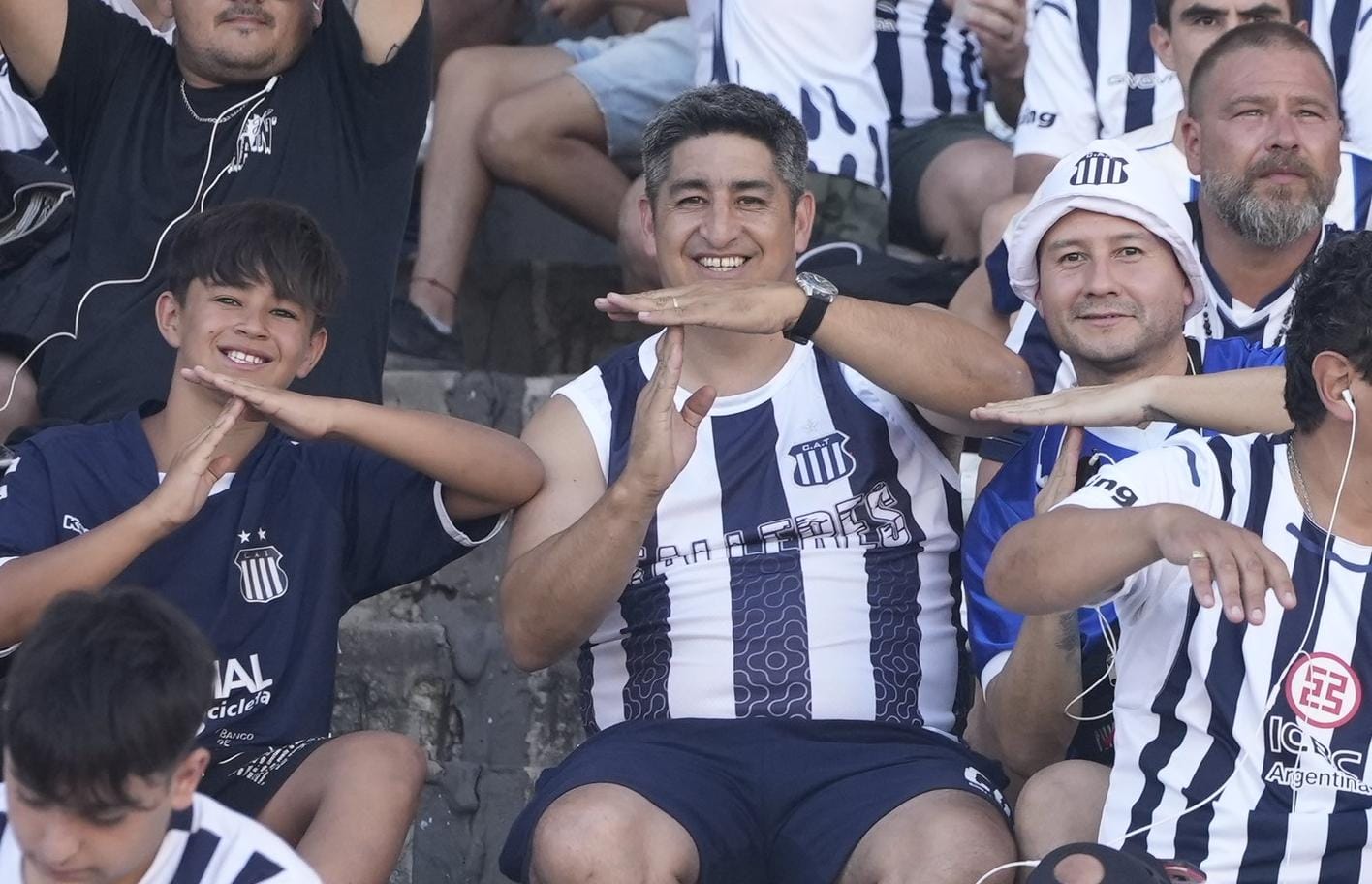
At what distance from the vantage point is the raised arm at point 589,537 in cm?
311

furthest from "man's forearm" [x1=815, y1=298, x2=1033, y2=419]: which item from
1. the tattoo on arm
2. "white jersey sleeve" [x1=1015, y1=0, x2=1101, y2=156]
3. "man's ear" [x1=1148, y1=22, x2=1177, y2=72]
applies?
"man's ear" [x1=1148, y1=22, x2=1177, y2=72]

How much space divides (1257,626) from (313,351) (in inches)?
66.5

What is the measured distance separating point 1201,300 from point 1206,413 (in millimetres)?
406

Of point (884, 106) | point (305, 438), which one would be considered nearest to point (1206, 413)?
point (305, 438)

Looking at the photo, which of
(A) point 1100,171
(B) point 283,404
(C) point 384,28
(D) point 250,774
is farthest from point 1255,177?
(D) point 250,774

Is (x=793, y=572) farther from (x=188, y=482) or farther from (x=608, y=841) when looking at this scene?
(x=188, y=482)

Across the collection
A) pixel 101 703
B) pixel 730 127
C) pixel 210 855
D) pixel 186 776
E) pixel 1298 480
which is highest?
pixel 730 127

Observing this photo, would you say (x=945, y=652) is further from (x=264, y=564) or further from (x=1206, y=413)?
(x=264, y=564)

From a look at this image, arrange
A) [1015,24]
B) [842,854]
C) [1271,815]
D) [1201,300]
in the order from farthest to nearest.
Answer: [1015,24], [1201,300], [842,854], [1271,815]

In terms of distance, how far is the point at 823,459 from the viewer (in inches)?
135

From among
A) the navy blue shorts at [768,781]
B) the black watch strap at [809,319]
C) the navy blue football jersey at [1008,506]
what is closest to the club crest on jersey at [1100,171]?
the navy blue football jersey at [1008,506]

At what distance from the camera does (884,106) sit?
4.94m

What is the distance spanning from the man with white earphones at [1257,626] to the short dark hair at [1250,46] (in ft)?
4.78

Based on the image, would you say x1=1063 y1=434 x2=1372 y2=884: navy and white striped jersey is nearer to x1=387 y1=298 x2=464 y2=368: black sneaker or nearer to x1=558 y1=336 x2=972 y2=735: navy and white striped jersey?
x1=558 y1=336 x2=972 y2=735: navy and white striped jersey
